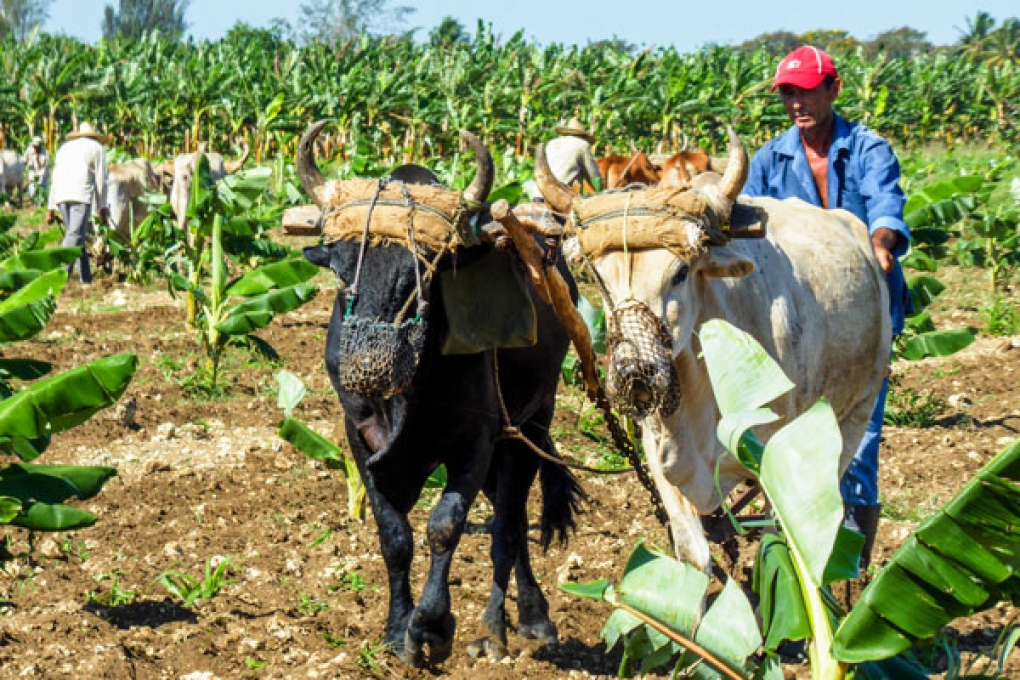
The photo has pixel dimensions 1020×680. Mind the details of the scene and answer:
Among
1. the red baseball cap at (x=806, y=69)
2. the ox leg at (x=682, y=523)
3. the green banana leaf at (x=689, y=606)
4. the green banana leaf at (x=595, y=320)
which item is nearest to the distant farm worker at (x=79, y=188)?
the green banana leaf at (x=595, y=320)

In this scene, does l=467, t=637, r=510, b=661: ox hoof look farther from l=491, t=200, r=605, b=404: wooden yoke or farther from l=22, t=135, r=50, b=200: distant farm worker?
l=22, t=135, r=50, b=200: distant farm worker

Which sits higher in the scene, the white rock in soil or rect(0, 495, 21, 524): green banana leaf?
rect(0, 495, 21, 524): green banana leaf

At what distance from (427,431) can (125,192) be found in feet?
41.3

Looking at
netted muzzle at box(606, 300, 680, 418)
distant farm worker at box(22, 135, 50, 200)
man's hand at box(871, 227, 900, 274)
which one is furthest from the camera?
distant farm worker at box(22, 135, 50, 200)

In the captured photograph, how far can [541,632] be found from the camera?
538cm

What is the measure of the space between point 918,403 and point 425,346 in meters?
6.05

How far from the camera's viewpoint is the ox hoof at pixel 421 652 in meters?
4.73

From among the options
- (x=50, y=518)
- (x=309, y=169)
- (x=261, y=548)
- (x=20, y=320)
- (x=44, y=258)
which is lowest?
(x=261, y=548)

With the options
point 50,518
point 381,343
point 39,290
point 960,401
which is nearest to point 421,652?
point 381,343

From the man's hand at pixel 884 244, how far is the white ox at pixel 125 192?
488 inches

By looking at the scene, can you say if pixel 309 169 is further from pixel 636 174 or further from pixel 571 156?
pixel 571 156

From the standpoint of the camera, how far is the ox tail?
20.0 feet

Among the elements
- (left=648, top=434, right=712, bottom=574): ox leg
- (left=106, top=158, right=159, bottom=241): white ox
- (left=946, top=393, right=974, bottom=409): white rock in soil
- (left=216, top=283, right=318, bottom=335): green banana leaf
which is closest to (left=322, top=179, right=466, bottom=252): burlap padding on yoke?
(left=648, top=434, right=712, bottom=574): ox leg

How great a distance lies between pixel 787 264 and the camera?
15.8 feet
